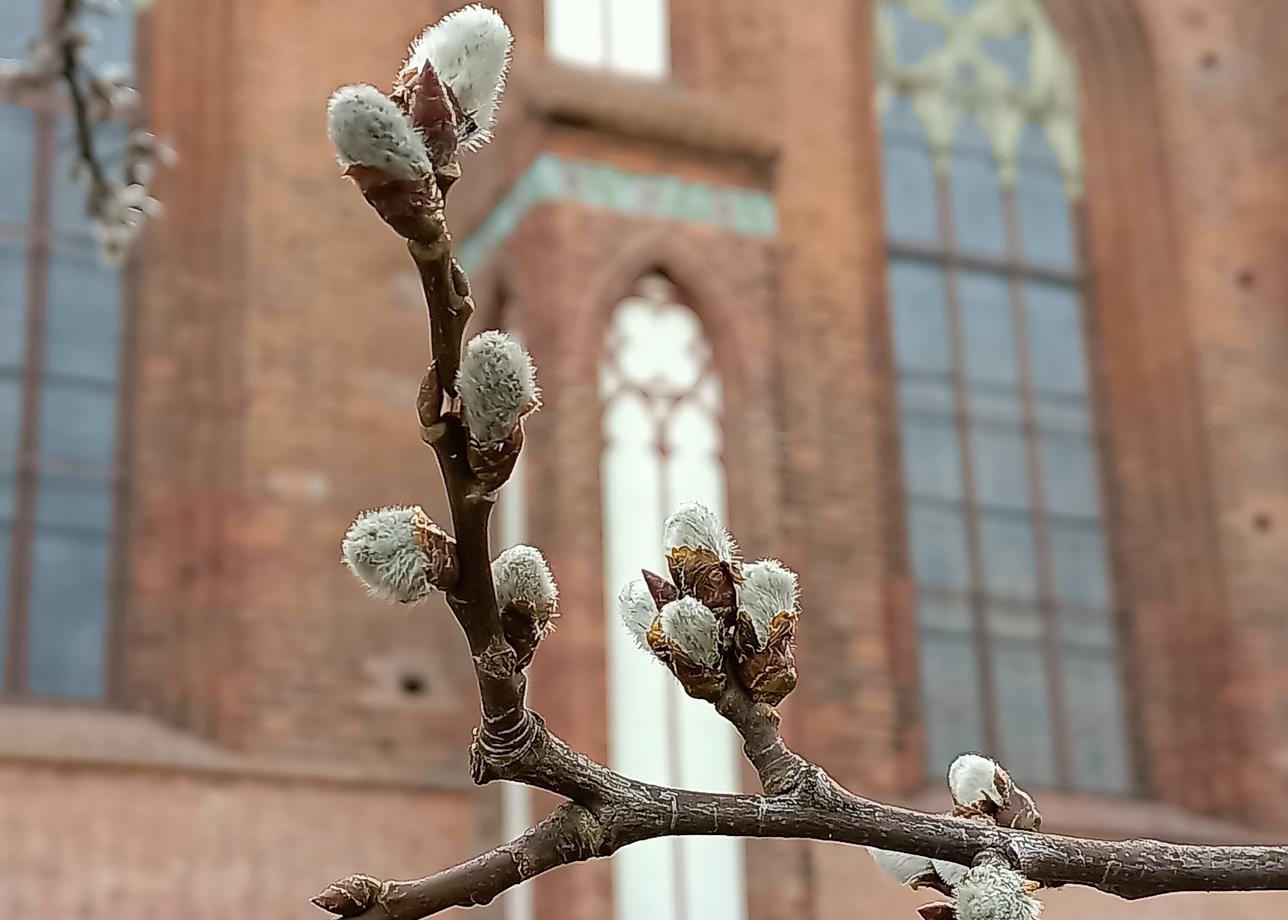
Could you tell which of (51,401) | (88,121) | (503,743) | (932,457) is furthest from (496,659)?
(932,457)

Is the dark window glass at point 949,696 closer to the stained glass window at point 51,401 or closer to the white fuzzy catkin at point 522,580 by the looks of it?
the stained glass window at point 51,401

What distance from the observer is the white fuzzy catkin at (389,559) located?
230 cm

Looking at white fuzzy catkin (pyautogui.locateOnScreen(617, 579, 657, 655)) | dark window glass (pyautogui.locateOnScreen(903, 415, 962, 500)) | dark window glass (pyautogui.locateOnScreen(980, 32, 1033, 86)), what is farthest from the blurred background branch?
dark window glass (pyautogui.locateOnScreen(980, 32, 1033, 86))

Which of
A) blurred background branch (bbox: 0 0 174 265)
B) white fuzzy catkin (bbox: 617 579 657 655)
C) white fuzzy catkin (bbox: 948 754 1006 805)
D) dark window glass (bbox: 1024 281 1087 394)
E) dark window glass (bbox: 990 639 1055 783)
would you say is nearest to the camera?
white fuzzy catkin (bbox: 617 579 657 655)

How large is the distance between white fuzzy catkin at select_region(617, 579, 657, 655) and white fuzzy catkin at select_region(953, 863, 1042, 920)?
1.52ft

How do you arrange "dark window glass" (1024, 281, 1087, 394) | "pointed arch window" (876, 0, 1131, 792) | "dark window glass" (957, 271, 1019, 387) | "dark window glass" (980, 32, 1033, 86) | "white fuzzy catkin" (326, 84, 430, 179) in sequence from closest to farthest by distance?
"white fuzzy catkin" (326, 84, 430, 179)
"pointed arch window" (876, 0, 1131, 792)
"dark window glass" (957, 271, 1019, 387)
"dark window glass" (1024, 281, 1087, 394)
"dark window glass" (980, 32, 1033, 86)

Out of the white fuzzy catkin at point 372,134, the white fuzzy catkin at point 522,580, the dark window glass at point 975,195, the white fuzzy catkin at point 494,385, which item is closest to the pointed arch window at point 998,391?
the dark window glass at point 975,195

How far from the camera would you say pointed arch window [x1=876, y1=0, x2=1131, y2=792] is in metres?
10.9

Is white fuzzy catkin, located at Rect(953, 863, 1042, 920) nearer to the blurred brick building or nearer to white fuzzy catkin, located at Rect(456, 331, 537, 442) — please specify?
white fuzzy catkin, located at Rect(456, 331, 537, 442)

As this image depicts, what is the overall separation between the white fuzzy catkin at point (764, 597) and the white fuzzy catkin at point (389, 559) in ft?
1.58

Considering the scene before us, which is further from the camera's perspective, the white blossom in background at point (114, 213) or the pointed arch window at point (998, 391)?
the pointed arch window at point (998, 391)

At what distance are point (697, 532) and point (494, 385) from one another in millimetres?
519

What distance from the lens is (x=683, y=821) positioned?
2.47 m

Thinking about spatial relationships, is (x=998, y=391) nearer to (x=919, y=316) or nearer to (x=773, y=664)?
(x=919, y=316)
